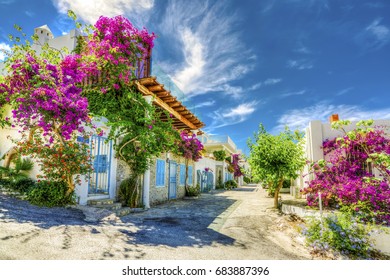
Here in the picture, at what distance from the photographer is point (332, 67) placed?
6.39 meters

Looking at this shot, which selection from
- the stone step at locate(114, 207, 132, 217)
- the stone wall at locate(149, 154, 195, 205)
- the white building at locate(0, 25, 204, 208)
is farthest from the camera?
the stone wall at locate(149, 154, 195, 205)

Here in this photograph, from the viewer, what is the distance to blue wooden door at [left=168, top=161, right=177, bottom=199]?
41.6 ft

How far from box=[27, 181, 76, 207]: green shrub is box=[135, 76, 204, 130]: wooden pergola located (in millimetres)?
4257

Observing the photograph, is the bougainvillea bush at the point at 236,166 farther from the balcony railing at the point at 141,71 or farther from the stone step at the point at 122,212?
the stone step at the point at 122,212

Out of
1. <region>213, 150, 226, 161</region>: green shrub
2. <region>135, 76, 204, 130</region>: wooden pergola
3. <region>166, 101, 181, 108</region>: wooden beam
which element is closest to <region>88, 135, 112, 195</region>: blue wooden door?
<region>135, 76, 204, 130</region>: wooden pergola

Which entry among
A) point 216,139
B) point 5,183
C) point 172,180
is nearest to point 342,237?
point 172,180

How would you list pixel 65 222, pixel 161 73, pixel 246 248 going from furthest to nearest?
pixel 161 73 < pixel 65 222 < pixel 246 248

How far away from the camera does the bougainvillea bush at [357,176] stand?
20.4ft

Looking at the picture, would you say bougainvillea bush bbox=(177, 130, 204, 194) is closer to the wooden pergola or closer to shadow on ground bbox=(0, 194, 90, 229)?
the wooden pergola

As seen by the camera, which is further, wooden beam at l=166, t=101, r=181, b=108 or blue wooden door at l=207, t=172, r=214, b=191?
blue wooden door at l=207, t=172, r=214, b=191

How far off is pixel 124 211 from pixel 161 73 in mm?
5705

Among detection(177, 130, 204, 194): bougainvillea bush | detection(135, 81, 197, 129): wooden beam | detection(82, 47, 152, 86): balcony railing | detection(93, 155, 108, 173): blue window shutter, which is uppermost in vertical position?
detection(82, 47, 152, 86): balcony railing

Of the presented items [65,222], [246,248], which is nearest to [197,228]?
[246,248]
